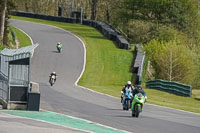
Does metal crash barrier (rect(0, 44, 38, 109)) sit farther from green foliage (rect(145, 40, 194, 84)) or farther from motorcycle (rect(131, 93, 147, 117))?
green foliage (rect(145, 40, 194, 84))

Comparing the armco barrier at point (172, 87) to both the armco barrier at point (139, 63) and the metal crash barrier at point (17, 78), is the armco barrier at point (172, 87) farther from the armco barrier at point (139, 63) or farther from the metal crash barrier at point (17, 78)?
the metal crash barrier at point (17, 78)

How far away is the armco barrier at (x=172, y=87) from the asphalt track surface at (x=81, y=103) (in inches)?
236

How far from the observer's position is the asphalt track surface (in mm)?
18484

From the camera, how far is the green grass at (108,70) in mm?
34062

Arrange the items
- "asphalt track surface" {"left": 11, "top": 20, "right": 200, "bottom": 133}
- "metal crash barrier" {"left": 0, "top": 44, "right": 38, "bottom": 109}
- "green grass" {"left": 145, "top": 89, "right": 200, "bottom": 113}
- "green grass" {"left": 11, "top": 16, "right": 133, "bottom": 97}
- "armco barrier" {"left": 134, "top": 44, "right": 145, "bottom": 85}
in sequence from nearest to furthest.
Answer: "asphalt track surface" {"left": 11, "top": 20, "right": 200, "bottom": 133} → "metal crash barrier" {"left": 0, "top": 44, "right": 38, "bottom": 109} → "green grass" {"left": 145, "top": 89, "right": 200, "bottom": 113} → "green grass" {"left": 11, "top": 16, "right": 133, "bottom": 97} → "armco barrier" {"left": 134, "top": 44, "right": 145, "bottom": 85}

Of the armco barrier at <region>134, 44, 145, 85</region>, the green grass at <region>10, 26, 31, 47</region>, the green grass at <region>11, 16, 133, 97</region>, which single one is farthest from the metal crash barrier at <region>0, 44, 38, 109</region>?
the green grass at <region>10, 26, 31, 47</region>

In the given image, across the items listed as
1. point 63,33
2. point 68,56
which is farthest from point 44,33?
point 68,56

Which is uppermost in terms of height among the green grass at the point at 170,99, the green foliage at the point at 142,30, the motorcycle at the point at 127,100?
the green foliage at the point at 142,30

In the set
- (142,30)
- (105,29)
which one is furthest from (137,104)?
(142,30)

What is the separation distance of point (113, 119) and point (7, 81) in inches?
168

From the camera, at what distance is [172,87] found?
37.2 meters

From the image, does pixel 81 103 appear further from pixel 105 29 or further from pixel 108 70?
pixel 105 29

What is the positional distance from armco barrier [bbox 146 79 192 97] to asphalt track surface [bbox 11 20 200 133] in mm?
6002

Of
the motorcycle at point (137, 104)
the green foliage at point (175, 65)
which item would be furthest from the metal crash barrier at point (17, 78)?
the green foliage at point (175, 65)
